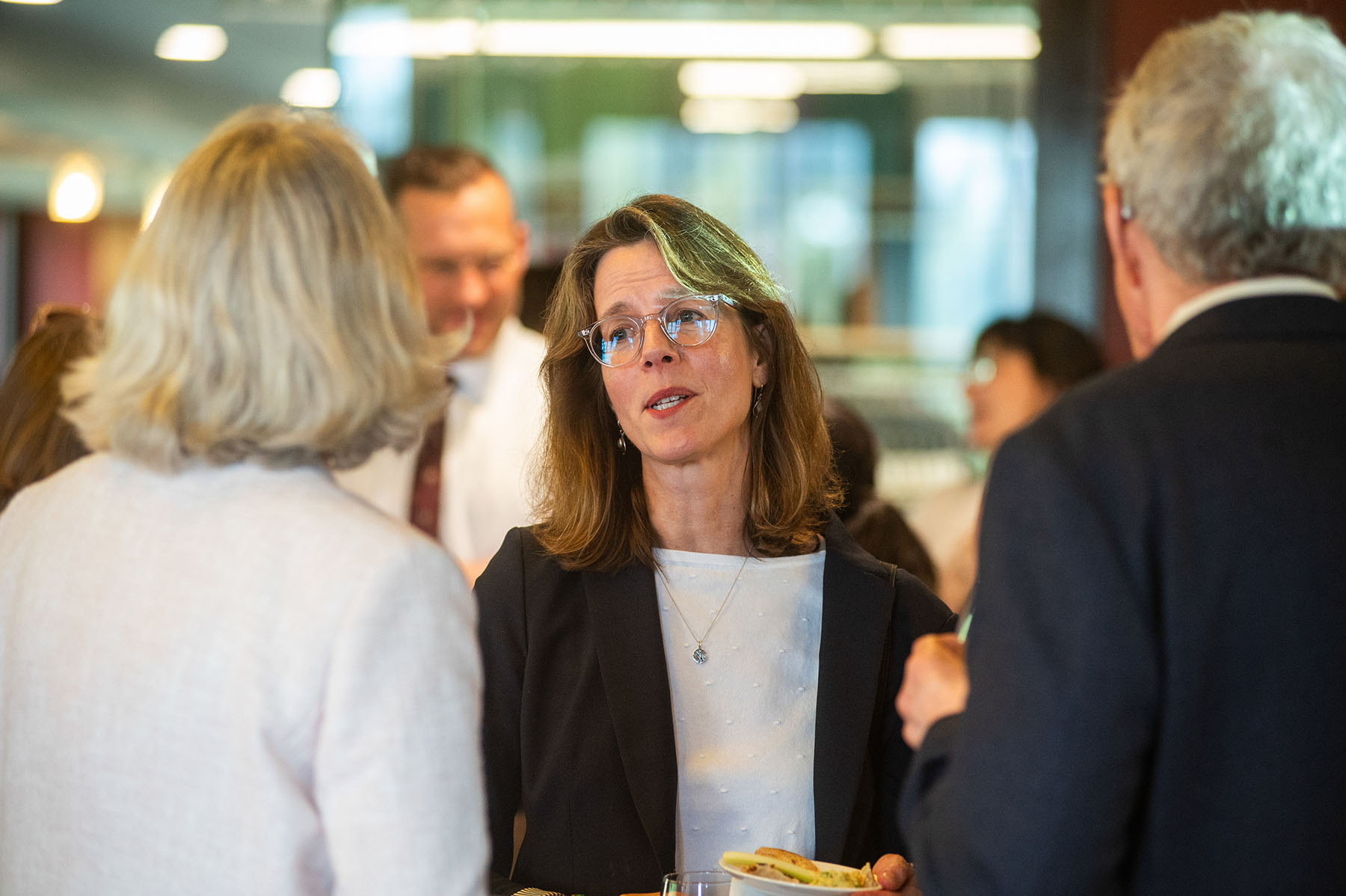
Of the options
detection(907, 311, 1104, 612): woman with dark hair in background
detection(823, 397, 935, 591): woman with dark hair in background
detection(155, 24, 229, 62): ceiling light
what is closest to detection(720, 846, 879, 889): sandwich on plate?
detection(823, 397, 935, 591): woman with dark hair in background

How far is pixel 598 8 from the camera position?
5348mm

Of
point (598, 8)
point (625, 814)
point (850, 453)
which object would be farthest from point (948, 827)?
point (598, 8)

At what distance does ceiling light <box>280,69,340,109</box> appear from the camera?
17.1 feet

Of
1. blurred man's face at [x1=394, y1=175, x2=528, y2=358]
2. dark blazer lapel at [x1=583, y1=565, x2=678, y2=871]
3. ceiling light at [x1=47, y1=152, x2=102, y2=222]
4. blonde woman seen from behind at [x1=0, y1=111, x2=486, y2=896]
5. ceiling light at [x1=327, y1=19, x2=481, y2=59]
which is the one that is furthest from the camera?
ceiling light at [x1=47, y1=152, x2=102, y2=222]

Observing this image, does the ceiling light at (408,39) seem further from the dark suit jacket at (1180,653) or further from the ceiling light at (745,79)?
the dark suit jacket at (1180,653)

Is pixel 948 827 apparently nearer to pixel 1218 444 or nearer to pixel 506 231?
pixel 1218 444

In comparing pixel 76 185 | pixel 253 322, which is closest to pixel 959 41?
pixel 253 322

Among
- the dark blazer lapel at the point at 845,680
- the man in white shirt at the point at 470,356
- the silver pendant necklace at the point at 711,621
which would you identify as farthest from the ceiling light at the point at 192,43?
the dark blazer lapel at the point at 845,680

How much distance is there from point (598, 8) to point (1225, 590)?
15.4 ft

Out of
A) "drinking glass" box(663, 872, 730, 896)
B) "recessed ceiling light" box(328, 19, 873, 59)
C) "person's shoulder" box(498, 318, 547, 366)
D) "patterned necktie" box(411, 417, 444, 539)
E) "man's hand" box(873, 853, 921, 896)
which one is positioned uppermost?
"recessed ceiling light" box(328, 19, 873, 59)

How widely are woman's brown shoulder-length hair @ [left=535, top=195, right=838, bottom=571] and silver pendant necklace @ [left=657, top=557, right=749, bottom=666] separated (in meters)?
0.05

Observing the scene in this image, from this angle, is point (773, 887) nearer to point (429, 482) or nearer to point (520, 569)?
point (520, 569)

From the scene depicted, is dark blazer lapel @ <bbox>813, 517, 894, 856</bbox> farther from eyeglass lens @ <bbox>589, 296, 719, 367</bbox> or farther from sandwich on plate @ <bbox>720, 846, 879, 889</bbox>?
eyeglass lens @ <bbox>589, 296, 719, 367</bbox>

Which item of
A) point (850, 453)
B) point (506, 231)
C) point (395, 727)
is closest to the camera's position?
point (395, 727)
